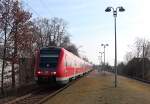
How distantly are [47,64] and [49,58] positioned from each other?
0.55 metres

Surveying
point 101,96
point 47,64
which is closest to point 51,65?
Result: point 47,64

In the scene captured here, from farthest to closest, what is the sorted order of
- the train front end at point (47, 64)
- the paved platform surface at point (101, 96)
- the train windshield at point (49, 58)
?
the train windshield at point (49, 58) → the train front end at point (47, 64) → the paved platform surface at point (101, 96)

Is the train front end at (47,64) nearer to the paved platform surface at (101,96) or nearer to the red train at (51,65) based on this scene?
the red train at (51,65)

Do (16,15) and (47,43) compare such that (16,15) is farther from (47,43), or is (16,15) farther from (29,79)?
(47,43)

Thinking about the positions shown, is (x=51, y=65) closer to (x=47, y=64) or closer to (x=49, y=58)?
(x=47, y=64)

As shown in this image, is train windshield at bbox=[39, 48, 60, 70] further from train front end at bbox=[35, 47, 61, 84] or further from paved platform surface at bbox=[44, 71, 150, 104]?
paved platform surface at bbox=[44, 71, 150, 104]

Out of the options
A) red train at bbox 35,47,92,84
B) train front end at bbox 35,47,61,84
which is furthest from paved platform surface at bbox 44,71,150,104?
train front end at bbox 35,47,61,84

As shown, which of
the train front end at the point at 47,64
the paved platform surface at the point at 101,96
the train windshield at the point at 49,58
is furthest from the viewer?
the train windshield at the point at 49,58

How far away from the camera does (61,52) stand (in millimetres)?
30688

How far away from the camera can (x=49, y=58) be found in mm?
30234

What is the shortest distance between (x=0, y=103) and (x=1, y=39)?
14.6 meters

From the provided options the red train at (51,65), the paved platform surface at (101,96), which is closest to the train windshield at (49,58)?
the red train at (51,65)

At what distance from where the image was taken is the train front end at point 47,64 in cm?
2933

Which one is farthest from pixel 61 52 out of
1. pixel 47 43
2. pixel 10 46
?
pixel 47 43
